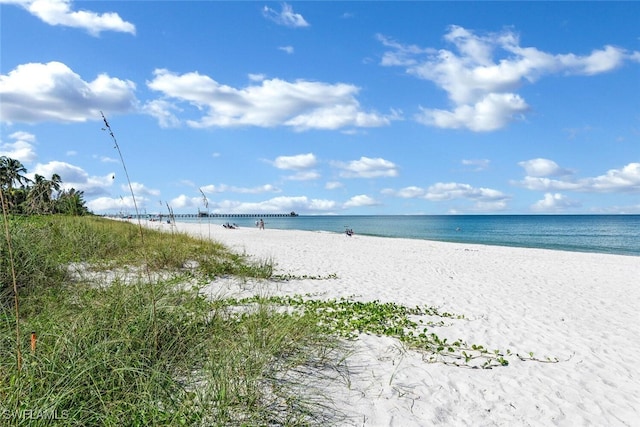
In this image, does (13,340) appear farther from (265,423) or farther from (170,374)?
(265,423)

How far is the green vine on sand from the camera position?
18.9ft

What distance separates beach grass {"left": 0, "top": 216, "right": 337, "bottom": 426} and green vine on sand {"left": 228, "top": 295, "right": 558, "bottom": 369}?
1178 millimetres

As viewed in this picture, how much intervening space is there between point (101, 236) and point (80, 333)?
27.2 feet

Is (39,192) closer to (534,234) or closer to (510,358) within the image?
(510,358)

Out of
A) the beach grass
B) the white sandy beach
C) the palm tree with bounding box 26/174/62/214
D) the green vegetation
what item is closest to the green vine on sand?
the green vegetation

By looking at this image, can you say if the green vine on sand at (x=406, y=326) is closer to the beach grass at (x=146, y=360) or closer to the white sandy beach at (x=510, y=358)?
the white sandy beach at (x=510, y=358)

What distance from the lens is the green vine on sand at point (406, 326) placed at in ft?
18.9

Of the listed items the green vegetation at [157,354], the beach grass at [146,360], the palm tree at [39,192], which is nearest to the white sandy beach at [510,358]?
the green vegetation at [157,354]

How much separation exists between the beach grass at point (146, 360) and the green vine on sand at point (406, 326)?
3.87ft

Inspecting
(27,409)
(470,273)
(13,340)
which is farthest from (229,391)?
(470,273)

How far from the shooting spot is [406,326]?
280 inches

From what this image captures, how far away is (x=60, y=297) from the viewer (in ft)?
19.1

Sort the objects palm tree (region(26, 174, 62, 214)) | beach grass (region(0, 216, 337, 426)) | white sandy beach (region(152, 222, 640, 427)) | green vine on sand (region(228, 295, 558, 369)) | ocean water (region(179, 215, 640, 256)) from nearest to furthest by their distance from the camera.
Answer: beach grass (region(0, 216, 337, 426)) → white sandy beach (region(152, 222, 640, 427)) → green vine on sand (region(228, 295, 558, 369)) → palm tree (region(26, 174, 62, 214)) → ocean water (region(179, 215, 640, 256))

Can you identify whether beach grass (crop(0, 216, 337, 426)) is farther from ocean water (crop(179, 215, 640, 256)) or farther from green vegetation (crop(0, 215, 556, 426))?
ocean water (crop(179, 215, 640, 256))
